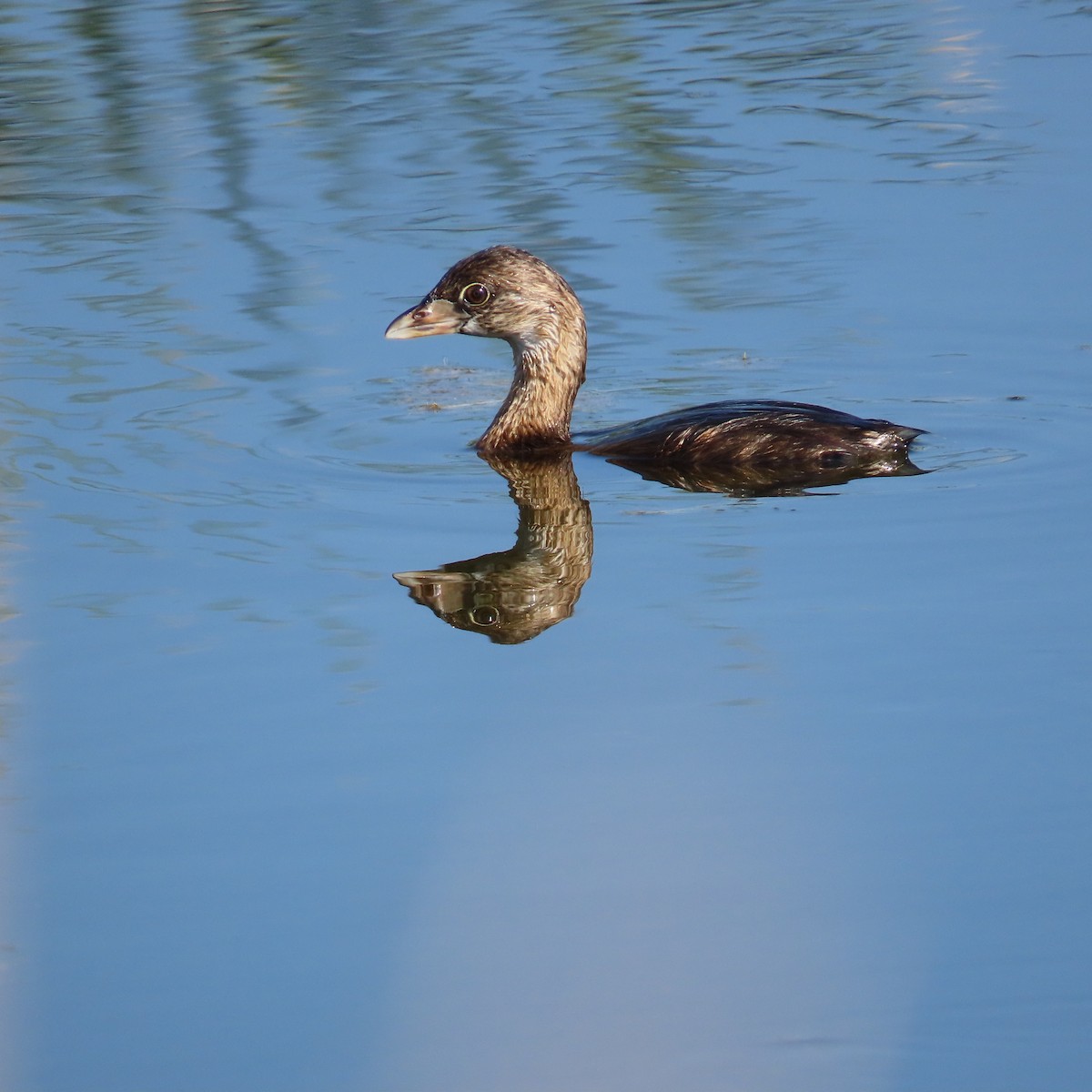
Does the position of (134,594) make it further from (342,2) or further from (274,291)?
(342,2)

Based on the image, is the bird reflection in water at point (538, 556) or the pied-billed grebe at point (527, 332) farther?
the pied-billed grebe at point (527, 332)

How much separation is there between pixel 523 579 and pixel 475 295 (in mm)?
2368

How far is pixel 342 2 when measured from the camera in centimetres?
1753

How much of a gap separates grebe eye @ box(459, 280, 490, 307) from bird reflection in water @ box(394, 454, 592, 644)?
4.20ft

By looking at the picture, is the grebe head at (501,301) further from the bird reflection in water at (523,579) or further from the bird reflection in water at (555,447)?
the bird reflection in water at (523,579)

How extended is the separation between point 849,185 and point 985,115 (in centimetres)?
170

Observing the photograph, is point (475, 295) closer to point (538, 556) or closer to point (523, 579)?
point (538, 556)

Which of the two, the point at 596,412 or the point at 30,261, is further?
the point at 30,261

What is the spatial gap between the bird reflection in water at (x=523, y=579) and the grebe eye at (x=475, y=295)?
1.28 m

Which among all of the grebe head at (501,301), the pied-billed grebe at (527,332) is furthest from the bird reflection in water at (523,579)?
the grebe head at (501,301)

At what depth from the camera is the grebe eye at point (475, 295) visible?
8602mm

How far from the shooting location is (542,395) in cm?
860

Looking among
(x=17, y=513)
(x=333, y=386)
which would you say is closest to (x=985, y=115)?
(x=333, y=386)

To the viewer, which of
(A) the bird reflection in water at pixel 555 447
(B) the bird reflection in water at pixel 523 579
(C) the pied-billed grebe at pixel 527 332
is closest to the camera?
(B) the bird reflection in water at pixel 523 579
